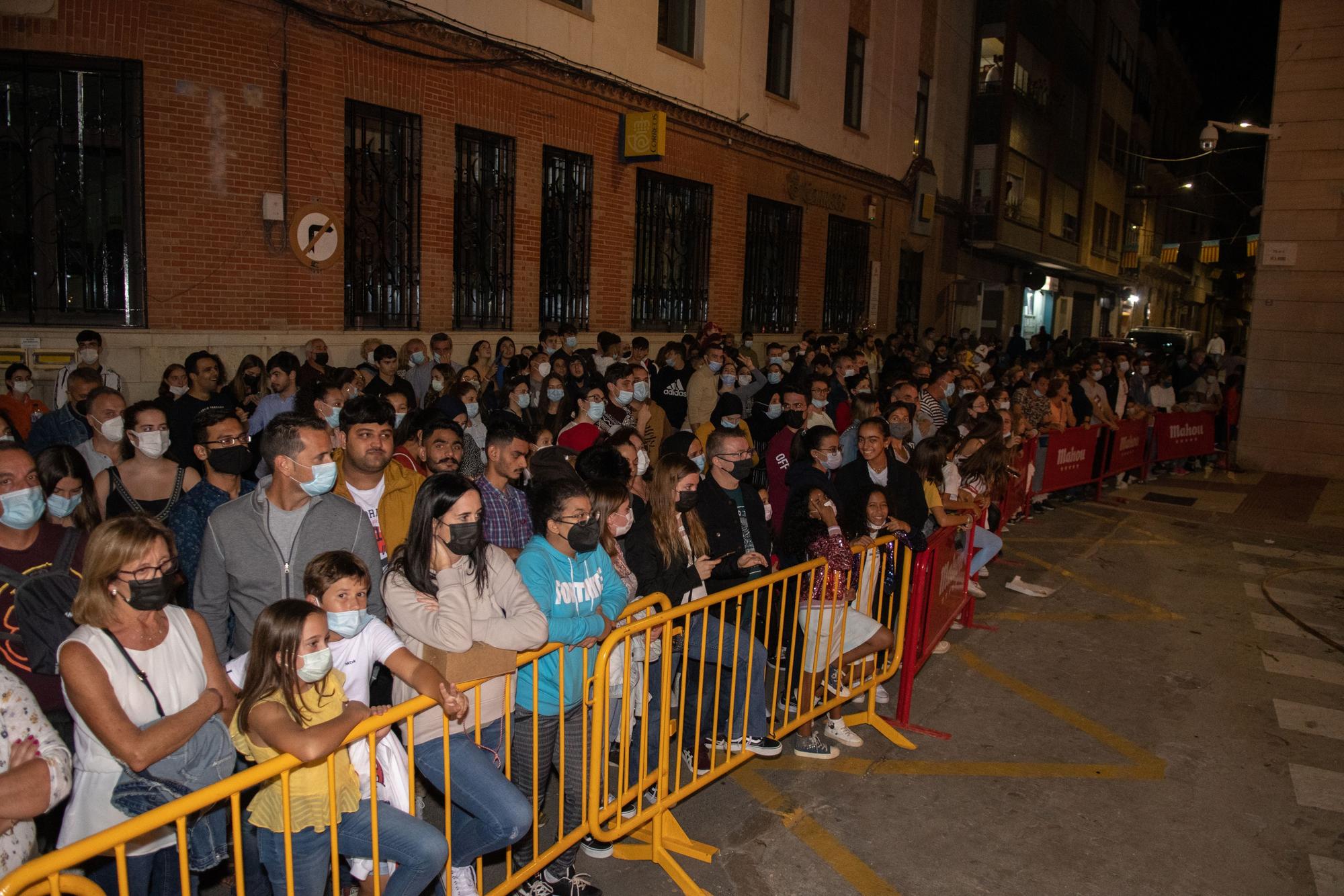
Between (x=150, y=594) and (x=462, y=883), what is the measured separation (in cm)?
170

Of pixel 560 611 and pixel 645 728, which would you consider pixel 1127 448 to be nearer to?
pixel 645 728

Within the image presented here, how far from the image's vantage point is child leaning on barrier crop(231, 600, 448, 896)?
10.4 feet

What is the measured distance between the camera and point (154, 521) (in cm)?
332

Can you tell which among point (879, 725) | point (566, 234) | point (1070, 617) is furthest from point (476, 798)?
point (566, 234)

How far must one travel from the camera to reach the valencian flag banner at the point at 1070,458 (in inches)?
484

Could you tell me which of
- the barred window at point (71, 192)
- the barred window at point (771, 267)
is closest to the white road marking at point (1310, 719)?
the barred window at point (71, 192)

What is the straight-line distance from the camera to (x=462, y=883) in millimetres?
3771

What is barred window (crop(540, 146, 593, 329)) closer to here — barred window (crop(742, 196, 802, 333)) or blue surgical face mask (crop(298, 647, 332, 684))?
barred window (crop(742, 196, 802, 333))

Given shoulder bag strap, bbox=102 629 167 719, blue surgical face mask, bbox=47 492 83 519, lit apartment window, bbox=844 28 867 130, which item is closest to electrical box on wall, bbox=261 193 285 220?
blue surgical face mask, bbox=47 492 83 519

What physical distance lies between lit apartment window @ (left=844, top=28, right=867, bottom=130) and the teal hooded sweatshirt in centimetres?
2045

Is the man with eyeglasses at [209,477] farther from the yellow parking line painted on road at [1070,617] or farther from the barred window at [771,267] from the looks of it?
the barred window at [771,267]

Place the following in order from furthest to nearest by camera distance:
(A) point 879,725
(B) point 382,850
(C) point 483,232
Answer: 1. (C) point 483,232
2. (A) point 879,725
3. (B) point 382,850

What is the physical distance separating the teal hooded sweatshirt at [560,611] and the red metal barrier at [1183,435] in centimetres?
1423

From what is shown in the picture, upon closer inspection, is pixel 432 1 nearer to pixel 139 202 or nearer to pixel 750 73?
pixel 139 202
